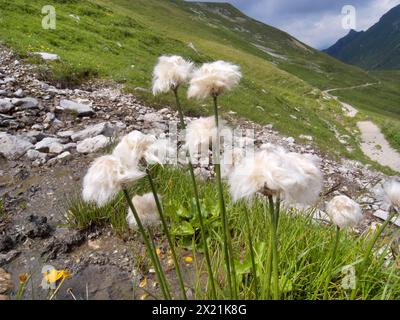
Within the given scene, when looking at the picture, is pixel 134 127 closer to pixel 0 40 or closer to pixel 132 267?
pixel 132 267

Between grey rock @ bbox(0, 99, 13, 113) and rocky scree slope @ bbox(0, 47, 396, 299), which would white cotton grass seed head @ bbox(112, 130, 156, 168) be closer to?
rocky scree slope @ bbox(0, 47, 396, 299)

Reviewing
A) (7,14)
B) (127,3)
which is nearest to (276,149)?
(7,14)

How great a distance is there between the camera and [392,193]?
92.3 inches

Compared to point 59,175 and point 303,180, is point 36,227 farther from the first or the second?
point 303,180

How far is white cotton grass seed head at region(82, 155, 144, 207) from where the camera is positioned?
Answer: 2.03 m

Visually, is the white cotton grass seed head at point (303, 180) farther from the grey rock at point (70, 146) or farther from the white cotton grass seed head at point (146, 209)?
the grey rock at point (70, 146)

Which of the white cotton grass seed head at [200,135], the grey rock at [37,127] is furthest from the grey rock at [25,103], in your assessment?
the white cotton grass seed head at [200,135]

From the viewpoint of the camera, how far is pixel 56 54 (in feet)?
51.9

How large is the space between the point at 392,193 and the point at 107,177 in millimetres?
1646

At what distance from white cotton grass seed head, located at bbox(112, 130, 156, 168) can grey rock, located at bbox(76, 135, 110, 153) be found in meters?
5.44

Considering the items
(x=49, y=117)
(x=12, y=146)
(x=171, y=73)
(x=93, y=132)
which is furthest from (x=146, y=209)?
(x=49, y=117)

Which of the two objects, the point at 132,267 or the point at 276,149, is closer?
the point at 276,149

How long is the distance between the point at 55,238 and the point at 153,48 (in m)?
28.4

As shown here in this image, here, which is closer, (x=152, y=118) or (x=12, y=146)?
(x=12, y=146)
